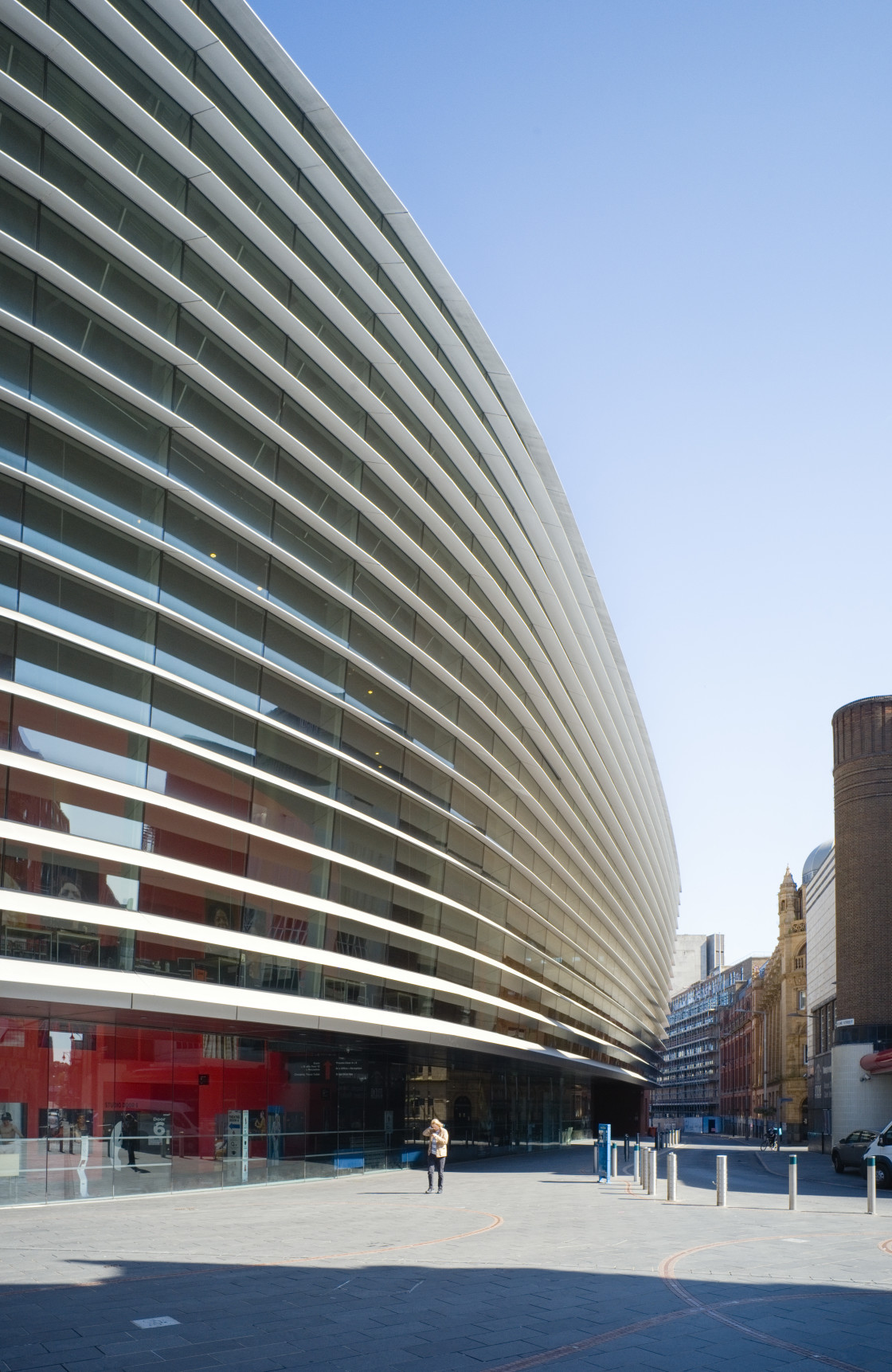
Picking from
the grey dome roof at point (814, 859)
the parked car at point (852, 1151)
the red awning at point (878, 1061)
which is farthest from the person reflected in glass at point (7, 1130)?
the grey dome roof at point (814, 859)

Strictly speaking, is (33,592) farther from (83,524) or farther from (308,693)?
(308,693)

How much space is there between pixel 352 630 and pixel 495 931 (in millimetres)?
13765

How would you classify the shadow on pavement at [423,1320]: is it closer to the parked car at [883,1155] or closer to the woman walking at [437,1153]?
the woman walking at [437,1153]

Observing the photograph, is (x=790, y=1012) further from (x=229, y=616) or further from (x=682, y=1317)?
(x=682, y=1317)

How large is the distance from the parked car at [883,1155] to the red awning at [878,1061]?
16.8m

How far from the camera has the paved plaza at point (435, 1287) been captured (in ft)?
32.1

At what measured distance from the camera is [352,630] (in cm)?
2738

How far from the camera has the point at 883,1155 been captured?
113 ft

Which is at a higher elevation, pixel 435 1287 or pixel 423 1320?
pixel 423 1320

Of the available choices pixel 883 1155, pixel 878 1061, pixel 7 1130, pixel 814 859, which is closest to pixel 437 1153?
→ pixel 7 1130

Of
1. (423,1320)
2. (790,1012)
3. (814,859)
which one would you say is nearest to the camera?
(423,1320)

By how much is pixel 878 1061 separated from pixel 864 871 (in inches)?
408

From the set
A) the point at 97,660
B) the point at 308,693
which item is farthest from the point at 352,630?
the point at 97,660

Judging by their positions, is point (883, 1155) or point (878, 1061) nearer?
point (883, 1155)
